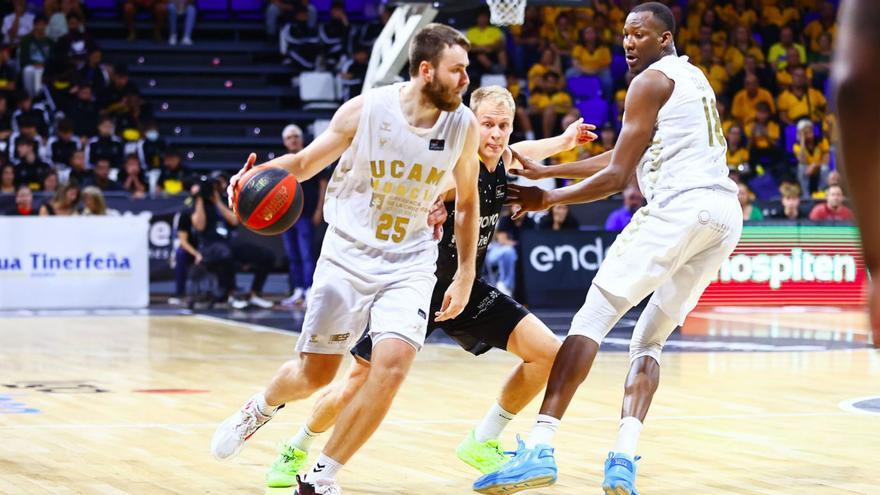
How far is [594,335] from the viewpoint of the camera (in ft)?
Answer: 16.9

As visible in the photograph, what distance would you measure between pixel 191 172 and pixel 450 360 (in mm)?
9468

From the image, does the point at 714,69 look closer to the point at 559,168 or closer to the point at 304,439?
the point at 559,168

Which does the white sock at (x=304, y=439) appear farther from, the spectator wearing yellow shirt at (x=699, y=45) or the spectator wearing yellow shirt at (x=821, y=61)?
the spectator wearing yellow shirt at (x=821, y=61)

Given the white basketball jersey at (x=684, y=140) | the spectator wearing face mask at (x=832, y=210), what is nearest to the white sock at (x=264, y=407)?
the white basketball jersey at (x=684, y=140)

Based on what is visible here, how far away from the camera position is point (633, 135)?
5.16m

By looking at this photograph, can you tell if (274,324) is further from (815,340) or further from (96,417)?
(96,417)

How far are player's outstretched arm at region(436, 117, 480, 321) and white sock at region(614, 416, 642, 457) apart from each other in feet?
2.51

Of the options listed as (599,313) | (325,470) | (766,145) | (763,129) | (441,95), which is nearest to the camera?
(325,470)

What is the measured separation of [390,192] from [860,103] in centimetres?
359

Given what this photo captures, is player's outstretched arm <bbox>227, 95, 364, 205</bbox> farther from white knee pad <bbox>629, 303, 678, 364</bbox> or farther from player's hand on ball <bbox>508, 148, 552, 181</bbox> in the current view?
white knee pad <bbox>629, 303, 678, 364</bbox>

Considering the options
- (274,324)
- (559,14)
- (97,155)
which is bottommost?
(274,324)

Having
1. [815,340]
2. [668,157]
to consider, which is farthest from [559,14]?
[668,157]

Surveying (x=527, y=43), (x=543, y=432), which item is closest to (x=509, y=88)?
(x=527, y=43)

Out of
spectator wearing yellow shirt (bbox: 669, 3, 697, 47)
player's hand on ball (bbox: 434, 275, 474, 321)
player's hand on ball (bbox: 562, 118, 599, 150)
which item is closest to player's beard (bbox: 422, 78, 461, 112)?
player's hand on ball (bbox: 434, 275, 474, 321)
